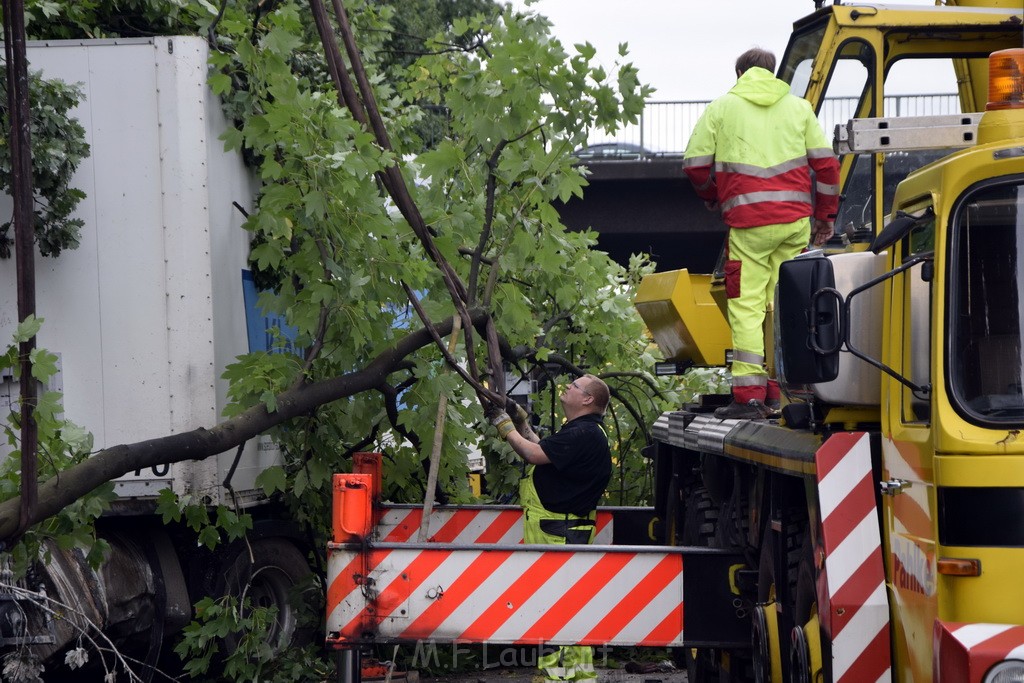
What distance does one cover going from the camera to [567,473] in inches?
268

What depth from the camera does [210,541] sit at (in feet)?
23.5

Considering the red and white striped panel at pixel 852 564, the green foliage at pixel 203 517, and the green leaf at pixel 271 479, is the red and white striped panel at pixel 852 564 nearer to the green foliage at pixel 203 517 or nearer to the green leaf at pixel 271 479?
the green foliage at pixel 203 517

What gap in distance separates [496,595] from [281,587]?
310cm

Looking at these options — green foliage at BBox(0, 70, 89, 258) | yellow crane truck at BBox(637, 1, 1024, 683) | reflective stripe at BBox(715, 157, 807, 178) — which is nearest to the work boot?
yellow crane truck at BBox(637, 1, 1024, 683)

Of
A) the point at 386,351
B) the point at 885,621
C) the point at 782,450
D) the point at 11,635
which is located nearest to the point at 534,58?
the point at 386,351

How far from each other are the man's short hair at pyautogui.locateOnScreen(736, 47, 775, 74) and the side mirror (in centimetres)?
297

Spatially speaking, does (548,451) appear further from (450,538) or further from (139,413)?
(139,413)

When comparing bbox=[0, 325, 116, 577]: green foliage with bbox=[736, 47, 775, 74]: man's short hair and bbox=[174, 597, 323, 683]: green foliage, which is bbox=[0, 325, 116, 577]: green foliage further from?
bbox=[736, 47, 775, 74]: man's short hair

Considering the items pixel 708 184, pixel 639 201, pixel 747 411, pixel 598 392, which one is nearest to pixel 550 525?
pixel 598 392

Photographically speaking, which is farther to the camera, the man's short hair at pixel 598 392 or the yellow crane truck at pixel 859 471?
the man's short hair at pixel 598 392

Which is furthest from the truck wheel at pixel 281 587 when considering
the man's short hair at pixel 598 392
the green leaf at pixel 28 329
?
the green leaf at pixel 28 329

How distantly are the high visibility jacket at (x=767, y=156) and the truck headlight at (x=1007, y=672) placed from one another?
3.17 m

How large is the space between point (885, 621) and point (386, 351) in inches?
134

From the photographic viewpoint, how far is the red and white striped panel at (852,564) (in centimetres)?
428
